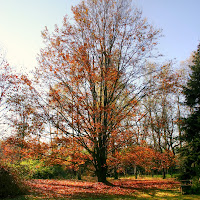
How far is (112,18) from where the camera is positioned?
1194 centimetres

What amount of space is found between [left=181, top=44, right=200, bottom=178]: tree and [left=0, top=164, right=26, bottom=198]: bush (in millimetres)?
8580

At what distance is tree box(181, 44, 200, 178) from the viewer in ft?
32.4

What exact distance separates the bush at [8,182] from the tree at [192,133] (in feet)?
28.1

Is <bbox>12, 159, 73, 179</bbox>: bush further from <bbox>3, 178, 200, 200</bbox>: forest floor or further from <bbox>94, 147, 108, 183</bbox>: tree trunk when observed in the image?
<bbox>94, 147, 108, 183</bbox>: tree trunk

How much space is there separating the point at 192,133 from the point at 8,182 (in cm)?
972

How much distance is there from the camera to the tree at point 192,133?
989 cm

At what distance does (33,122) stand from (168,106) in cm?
1589

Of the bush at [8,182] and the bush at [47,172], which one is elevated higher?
the bush at [8,182]

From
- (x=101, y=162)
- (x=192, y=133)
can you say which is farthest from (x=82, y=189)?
(x=192, y=133)

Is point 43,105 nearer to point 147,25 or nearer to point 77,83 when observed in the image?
point 77,83

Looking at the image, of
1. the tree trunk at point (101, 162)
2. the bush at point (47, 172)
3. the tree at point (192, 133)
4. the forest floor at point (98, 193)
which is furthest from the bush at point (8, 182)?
the tree at point (192, 133)

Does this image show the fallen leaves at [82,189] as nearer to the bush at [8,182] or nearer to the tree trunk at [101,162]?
the tree trunk at [101,162]

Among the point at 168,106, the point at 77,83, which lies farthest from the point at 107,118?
the point at 168,106

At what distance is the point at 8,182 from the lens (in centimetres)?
736
